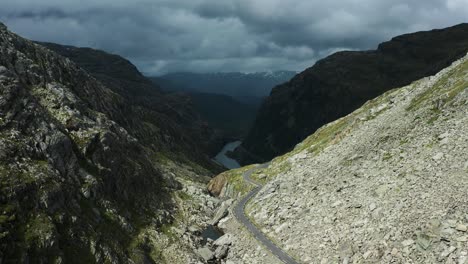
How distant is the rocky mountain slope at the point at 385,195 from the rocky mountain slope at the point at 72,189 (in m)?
18.4

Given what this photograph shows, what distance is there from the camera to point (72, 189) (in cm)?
7850

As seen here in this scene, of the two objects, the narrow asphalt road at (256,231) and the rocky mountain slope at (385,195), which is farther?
the narrow asphalt road at (256,231)

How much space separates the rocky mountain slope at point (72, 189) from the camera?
63.8 meters

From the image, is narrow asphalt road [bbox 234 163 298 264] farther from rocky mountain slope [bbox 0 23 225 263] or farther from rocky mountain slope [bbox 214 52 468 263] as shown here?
rocky mountain slope [bbox 0 23 225 263]

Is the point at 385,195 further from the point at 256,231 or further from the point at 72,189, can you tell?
the point at 72,189

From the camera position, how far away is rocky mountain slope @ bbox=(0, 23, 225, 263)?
2511 inches

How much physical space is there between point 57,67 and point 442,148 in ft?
401

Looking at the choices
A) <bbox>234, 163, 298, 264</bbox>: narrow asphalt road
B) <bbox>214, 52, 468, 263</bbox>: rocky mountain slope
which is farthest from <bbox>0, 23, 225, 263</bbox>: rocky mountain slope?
<bbox>214, 52, 468, 263</bbox>: rocky mountain slope

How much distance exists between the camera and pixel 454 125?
245 ft

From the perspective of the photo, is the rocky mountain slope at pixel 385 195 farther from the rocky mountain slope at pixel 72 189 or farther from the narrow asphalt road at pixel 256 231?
the rocky mountain slope at pixel 72 189

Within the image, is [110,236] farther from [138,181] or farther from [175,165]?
[175,165]

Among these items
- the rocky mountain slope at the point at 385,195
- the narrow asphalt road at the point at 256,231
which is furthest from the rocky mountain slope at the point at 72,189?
the rocky mountain slope at the point at 385,195

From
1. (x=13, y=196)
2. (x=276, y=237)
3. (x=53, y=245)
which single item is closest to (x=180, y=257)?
(x=276, y=237)

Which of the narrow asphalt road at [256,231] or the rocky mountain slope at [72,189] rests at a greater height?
the rocky mountain slope at [72,189]
